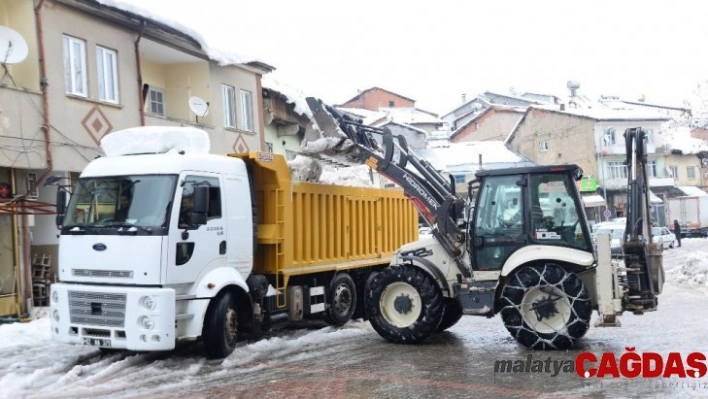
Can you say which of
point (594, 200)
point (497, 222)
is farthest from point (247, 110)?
point (594, 200)

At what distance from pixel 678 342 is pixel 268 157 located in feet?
21.0

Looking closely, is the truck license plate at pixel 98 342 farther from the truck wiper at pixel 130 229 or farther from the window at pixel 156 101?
the window at pixel 156 101

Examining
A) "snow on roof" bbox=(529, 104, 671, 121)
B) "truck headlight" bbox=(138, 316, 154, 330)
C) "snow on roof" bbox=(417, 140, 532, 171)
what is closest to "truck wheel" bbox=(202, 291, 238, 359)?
"truck headlight" bbox=(138, 316, 154, 330)

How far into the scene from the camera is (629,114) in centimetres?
5719

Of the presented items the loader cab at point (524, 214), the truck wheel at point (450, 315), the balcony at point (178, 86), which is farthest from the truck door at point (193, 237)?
the balcony at point (178, 86)

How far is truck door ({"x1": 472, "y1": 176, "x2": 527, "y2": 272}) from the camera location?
32.3ft

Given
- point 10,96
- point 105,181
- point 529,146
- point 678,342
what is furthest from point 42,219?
point 529,146

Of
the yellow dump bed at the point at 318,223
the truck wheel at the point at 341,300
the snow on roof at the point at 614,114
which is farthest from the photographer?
the snow on roof at the point at 614,114

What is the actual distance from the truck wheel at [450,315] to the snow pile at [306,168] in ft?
9.96

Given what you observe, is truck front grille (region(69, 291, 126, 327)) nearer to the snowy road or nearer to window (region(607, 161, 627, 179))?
the snowy road

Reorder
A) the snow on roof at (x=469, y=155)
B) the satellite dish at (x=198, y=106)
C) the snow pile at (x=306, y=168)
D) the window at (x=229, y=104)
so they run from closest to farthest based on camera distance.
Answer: the snow pile at (x=306, y=168) < the satellite dish at (x=198, y=106) < the window at (x=229, y=104) < the snow on roof at (x=469, y=155)

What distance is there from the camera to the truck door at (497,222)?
388 inches

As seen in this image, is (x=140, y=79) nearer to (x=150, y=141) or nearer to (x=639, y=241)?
(x=150, y=141)

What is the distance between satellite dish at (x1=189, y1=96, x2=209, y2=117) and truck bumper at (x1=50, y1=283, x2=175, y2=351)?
407 inches
